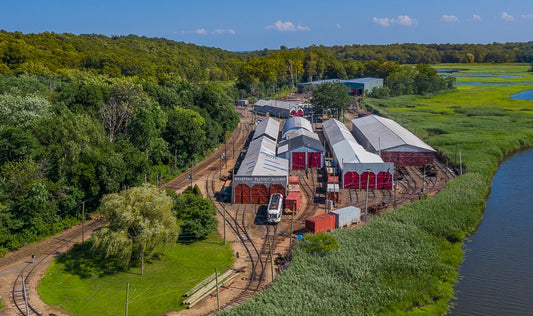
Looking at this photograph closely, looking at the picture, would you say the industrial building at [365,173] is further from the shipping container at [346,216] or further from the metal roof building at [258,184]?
the shipping container at [346,216]

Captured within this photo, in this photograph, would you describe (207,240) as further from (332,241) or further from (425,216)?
(425,216)

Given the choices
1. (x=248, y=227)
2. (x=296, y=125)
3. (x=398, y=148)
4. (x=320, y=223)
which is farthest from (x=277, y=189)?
(x=296, y=125)

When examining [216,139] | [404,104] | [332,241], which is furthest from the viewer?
[404,104]

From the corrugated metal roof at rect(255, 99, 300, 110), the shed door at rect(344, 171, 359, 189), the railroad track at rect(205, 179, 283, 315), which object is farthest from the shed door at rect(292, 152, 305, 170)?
the corrugated metal roof at rect(255, 99, 300, 110)

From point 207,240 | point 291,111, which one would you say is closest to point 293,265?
point 207,240

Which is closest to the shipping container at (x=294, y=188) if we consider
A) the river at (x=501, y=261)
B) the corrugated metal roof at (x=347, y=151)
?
the corrugated metal roof at (x=347, y=151)

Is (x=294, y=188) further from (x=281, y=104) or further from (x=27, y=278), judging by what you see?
(x=281, y=104)
